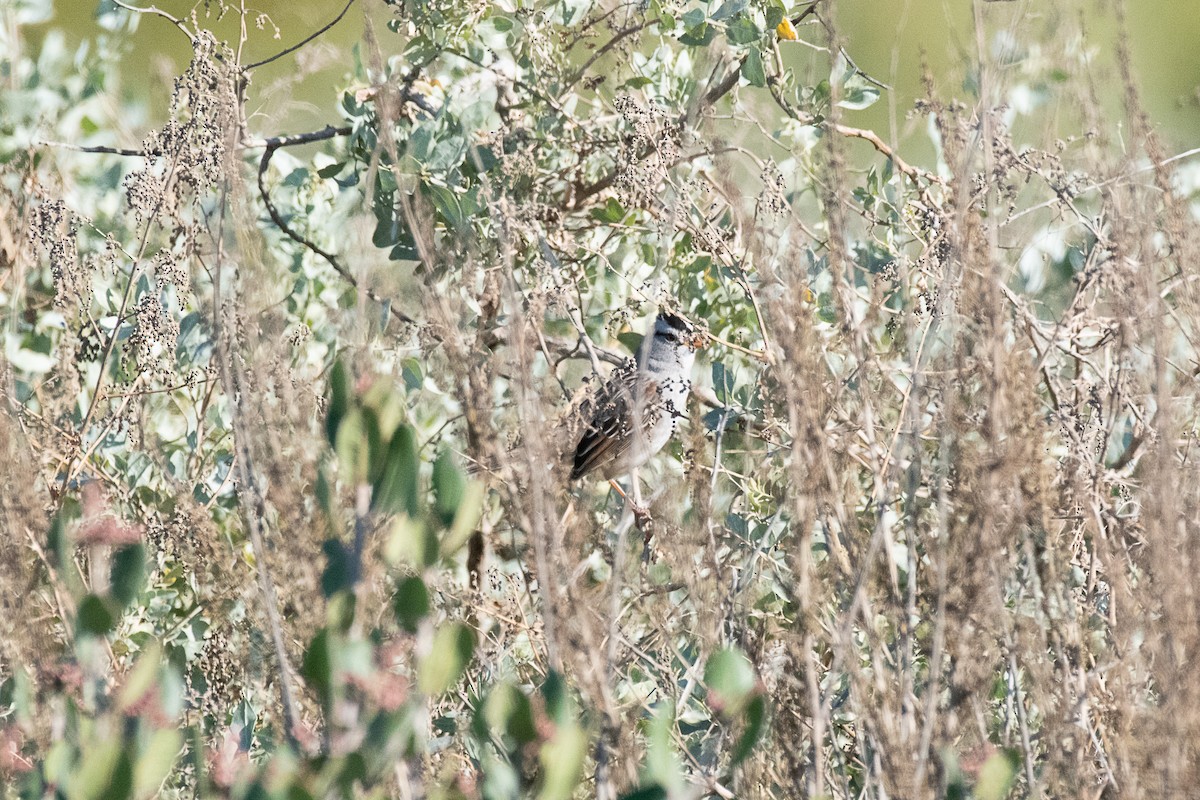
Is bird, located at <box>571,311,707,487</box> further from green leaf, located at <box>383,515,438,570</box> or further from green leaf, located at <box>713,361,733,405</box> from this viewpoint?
green leaf, located at <box>383,515,438,570</box>

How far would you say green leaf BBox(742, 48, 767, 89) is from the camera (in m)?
3.29

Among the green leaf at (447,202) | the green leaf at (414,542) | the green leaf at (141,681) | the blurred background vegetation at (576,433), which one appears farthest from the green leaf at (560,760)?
the green leaf at (447,202)

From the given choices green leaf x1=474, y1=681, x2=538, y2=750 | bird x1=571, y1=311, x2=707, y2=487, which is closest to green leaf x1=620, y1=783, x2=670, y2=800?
green leaf x1=474, y1=681, x2=538, y2=750

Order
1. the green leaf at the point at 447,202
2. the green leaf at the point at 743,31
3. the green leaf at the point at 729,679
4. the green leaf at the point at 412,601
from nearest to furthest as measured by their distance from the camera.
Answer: the green leaf at the point at 412,601
the green leaf at the point at 729,679
the green leaf at the point at 743,31
the green leaf at the point at 447,202

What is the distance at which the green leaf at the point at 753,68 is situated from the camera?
10.8 feet

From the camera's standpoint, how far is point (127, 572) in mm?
1507

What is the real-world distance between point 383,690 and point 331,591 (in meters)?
0.12

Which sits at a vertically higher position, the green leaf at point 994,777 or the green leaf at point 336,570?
the green leaf at point 336,570

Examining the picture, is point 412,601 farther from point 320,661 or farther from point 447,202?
point 447,202

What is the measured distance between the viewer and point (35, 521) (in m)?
1.75

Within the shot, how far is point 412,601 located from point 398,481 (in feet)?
0.43

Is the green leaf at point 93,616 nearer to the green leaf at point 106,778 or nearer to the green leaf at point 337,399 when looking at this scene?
the green leaf at point 106,778

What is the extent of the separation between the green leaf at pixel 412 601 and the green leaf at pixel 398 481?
74 mm

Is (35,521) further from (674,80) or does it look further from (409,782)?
(674,80)
